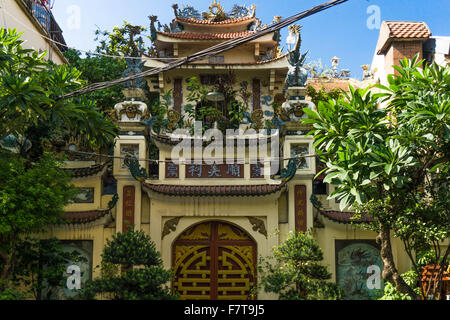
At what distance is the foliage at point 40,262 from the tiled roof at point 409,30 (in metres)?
14.0

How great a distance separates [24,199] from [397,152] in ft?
24.4

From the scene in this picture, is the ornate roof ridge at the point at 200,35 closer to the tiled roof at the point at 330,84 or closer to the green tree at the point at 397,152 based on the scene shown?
the tiled roof at the point at 330,84

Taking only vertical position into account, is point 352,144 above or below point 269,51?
→ below

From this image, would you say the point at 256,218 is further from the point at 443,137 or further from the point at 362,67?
the point at 362,67

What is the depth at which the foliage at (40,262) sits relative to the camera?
407 inches

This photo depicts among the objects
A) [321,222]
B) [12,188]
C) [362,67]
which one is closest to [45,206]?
[12,188]

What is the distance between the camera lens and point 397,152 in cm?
730

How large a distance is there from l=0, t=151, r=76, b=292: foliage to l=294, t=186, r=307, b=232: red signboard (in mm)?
5793

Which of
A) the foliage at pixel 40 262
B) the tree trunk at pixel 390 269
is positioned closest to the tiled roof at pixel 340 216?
the tree trunk at pixel 390 269

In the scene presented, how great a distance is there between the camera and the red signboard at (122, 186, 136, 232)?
38.9ft

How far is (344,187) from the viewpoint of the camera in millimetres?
7684

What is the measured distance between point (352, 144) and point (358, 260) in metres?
5.21

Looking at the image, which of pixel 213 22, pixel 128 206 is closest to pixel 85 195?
pixel 128 206
